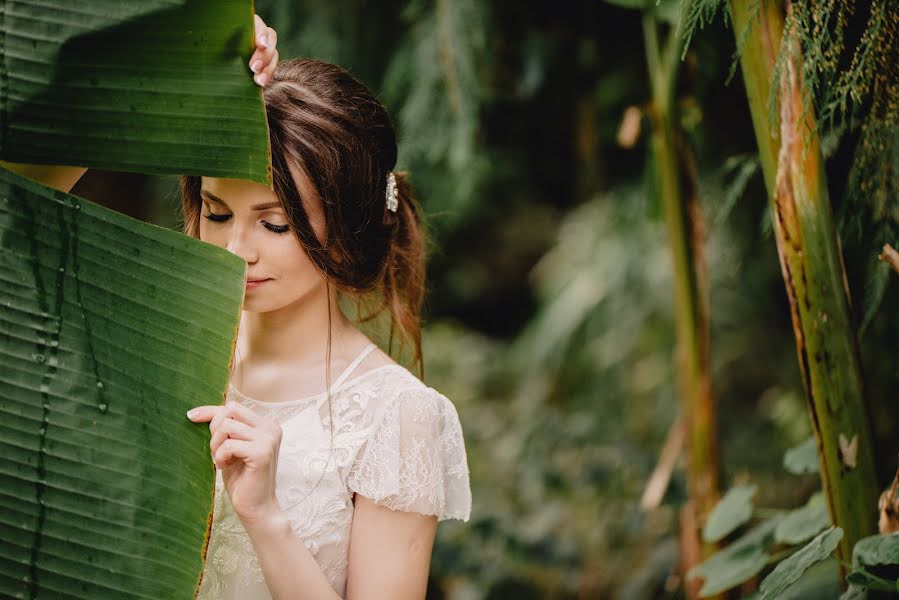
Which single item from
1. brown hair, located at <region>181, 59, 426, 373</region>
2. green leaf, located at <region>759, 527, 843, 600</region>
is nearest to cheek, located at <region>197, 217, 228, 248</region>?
brown hair, located at <region>181, 59, 426, 373</region>

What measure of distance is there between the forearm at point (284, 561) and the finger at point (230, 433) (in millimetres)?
133

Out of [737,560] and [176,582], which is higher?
[176,582]

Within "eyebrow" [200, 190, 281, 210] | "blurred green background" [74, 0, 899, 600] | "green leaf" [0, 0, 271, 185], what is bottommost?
"blurred green background" [74, 0, 899, 600]

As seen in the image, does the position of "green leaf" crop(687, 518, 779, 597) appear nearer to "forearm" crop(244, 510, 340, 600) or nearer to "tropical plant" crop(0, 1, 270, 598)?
"forearm" crop(244, 510, 340, 600)

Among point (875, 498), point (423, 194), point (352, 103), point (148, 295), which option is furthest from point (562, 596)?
point (148, 295)

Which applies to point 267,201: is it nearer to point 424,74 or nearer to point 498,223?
point 424,74

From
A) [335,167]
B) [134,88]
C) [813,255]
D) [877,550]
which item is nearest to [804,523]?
[877,550]

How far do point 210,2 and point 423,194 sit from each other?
2.34m

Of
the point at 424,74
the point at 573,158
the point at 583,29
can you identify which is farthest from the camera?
the point at 573,158

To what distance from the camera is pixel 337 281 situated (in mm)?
1451

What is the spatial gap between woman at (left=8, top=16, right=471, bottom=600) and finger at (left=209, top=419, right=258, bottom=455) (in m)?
0.16

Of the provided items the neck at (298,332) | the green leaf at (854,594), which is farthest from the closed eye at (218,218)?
the green leaf at (854,594)

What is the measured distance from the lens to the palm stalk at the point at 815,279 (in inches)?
49.9

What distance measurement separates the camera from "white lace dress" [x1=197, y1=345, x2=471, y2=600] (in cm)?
135
